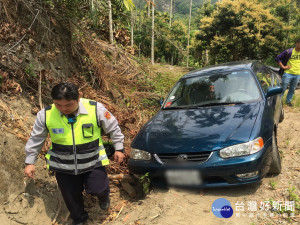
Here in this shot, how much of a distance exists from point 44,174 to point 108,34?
19.6 ft

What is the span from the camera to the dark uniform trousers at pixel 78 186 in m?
2.74

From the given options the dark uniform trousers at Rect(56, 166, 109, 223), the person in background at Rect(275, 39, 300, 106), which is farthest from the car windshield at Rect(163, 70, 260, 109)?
the person in background at Rect(275, 39, 300, 106)

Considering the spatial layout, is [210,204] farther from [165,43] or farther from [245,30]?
[165,43]

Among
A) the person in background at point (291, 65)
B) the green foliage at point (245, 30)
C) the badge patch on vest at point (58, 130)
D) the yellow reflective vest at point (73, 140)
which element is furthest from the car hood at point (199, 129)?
the green foliage at point (245, 30)

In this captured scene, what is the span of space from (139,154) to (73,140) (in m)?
0.91

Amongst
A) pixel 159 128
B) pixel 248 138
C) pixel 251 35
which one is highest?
pixel 248 138

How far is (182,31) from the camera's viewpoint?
3041cm

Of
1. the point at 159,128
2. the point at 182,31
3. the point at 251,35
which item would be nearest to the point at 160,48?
the point at 182,31

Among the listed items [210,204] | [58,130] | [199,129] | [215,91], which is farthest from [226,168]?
[58,130]

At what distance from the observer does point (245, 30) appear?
15508mm

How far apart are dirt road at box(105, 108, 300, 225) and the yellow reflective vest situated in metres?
0.82

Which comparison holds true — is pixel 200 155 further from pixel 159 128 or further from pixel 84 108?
pixel 84 108

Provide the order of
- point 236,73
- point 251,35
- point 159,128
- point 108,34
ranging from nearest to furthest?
point 159,128 < point 236,73 < point 108,34 < point 251,35

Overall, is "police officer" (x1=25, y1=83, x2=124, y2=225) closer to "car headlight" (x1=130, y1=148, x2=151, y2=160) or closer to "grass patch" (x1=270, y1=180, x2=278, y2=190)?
"car headlight" (x1=130, y1=148, x2=151, y2=160)
